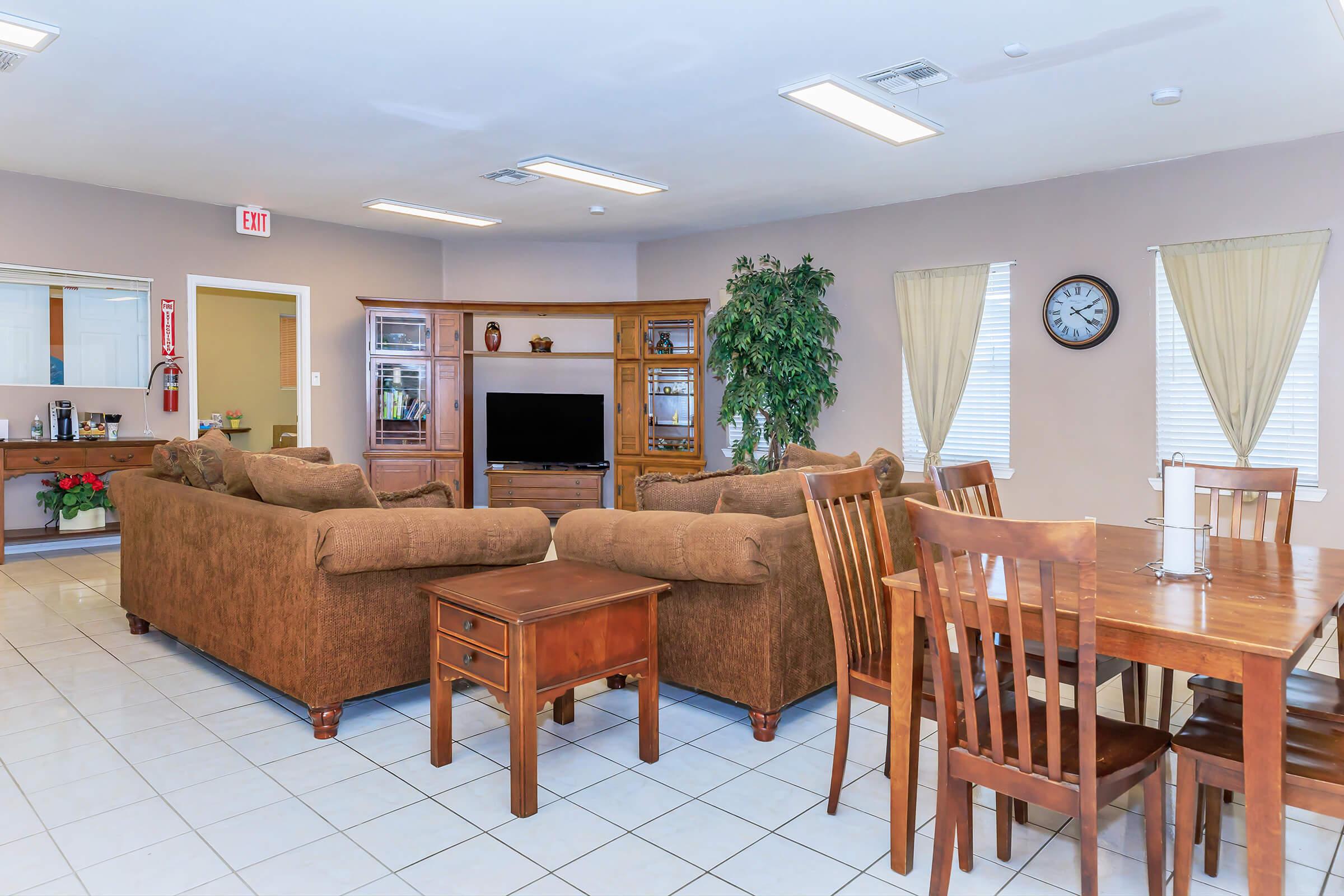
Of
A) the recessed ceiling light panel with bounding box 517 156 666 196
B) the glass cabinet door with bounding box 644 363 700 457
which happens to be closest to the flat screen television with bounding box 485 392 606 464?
the glass cabinet door with bounding box 644 363 700 457

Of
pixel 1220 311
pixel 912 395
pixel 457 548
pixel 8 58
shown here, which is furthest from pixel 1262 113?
pixel 8 58

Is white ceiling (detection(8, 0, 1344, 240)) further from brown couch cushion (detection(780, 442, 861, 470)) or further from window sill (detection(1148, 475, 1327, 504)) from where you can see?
window sill (detection(1148, 475, 1327, 504))

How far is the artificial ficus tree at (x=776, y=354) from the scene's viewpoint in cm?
662

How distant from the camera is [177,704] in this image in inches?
129

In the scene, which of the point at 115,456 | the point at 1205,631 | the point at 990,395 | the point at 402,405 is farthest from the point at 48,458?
the point at 1205,631

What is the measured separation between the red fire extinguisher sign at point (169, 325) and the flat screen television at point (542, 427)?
2.75 meters

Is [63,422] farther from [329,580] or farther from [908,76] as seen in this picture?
[908,76]

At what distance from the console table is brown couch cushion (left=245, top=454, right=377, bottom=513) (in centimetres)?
335

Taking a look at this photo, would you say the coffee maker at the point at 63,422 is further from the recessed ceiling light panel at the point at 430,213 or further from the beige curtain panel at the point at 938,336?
the beige curtain panel at the point at 938,336

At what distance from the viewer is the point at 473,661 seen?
2586mm

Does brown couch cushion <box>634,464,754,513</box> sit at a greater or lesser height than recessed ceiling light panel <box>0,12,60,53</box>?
lesser

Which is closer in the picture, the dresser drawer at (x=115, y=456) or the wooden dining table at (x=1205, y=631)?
the wooden dining table at (x=1205, y=631)

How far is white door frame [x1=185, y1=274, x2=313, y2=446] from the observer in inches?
272

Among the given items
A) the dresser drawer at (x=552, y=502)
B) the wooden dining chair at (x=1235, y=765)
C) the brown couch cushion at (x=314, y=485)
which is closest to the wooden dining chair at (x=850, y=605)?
the wooden dining chair at (x=1235, y=765)
